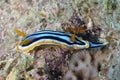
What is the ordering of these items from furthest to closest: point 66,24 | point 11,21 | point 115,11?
point 11,21 → point 115,11 → point 66,24

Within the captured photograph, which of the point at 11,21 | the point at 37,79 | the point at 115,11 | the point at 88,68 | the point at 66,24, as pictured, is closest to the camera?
the point at 37,79

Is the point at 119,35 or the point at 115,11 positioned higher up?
the point at 115,11

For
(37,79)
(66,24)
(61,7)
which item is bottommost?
(37,79)

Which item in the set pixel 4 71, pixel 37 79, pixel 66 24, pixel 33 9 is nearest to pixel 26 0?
pixel 33 9

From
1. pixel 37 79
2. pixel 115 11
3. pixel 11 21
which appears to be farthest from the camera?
pixel 11 21

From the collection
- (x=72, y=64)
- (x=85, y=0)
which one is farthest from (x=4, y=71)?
(x=85, y=0)

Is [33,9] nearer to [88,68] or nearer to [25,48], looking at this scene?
[25,48]

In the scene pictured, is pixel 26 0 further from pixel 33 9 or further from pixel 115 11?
pixel 115 11

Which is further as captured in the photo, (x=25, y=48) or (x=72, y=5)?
(x=72, y=5)

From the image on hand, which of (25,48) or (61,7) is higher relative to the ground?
(61,7)
